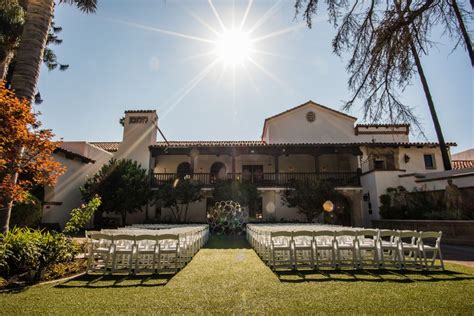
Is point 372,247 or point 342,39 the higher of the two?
point 342,39

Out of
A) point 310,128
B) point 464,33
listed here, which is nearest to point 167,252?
point 464,33

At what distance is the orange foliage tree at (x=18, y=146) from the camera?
499 centimetres

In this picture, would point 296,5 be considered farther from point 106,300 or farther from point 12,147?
point 12,147

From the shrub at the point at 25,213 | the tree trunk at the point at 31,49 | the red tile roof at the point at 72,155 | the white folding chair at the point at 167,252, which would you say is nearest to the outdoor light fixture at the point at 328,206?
the white folding chair at the point at 167,252

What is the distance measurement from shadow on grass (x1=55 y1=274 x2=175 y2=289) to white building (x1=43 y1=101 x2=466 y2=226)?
1158 cm

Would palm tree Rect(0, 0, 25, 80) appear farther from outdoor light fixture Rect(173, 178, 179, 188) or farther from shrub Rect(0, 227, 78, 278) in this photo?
outdoor light fixture Rect(173, 178, 179, 188)

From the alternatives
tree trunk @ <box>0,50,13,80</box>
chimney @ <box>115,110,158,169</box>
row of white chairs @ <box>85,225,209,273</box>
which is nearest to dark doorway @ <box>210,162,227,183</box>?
chimney @ <box>115,110,158,169</box>

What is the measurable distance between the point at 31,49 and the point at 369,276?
10796 mm

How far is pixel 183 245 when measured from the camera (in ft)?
21.7

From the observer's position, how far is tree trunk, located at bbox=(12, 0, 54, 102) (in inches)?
266

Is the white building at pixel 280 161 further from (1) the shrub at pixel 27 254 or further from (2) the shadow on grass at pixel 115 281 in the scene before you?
(2) the shadow on grass at pixel 115 281

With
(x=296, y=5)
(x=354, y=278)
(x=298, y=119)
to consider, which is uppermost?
(x=298, y=119)

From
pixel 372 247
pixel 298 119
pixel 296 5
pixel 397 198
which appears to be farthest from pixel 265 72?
pixel 298 119

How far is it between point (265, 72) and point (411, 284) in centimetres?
645
